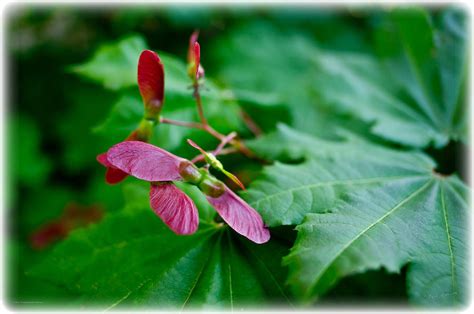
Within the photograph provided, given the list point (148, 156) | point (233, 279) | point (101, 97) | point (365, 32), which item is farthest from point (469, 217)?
point (101, 97)

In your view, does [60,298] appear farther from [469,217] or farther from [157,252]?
[469,217]

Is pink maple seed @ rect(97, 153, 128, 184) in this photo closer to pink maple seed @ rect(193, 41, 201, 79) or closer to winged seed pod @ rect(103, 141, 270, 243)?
winged seed pod @ rect(103, 141, 270, 243)

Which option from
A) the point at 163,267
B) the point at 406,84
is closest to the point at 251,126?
the point at 406,84

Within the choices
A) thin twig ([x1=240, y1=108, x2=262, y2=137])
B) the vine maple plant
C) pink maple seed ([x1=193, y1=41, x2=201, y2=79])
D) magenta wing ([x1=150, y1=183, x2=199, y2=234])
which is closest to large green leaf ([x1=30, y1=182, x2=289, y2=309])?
the vine maple plant

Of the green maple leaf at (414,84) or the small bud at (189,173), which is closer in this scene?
the small bud at (189,173)

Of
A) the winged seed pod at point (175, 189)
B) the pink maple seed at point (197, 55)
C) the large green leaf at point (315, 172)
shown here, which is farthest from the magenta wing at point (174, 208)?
the pink maple seed at point (197, 55)

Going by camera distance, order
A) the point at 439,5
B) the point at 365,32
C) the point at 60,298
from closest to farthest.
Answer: the point at 60,298
the point at 439,5
the point at 365,32

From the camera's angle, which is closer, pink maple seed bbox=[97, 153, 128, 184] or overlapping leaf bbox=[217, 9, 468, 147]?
pink maple seed bbox=[97, 153, 128, 184]

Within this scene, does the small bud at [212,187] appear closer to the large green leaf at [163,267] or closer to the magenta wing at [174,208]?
the magenta wing at [174,208]
